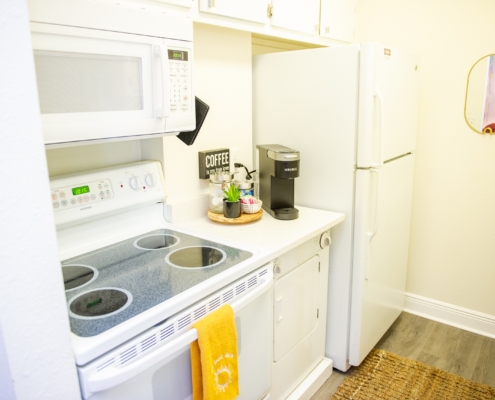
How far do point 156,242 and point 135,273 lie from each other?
29 centimetres

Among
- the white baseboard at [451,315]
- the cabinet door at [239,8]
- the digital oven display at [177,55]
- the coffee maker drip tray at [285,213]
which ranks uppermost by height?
the cabinet door at [239,8]

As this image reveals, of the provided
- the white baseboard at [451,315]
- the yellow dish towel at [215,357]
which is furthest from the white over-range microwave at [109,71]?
the white baseboard at [451,315]

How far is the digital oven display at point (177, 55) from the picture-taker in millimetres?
1376

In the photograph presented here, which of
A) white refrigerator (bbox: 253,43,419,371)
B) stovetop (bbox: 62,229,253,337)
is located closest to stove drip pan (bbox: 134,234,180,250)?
stovetop (bbox: 62,229,253,337)

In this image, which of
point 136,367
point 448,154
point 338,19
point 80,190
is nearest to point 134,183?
point 80,190

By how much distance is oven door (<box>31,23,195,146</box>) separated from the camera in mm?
1117

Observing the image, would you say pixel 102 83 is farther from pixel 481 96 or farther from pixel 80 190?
pixel 481 96

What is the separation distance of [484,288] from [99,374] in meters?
2.45

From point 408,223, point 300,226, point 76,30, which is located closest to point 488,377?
point 408,223

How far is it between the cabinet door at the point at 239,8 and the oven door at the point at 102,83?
1.04 ft

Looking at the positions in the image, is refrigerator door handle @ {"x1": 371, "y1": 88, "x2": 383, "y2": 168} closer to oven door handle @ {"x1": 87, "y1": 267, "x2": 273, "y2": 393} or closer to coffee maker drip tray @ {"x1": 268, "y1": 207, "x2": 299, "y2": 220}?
coffee maker drip tray @ {"x1": 268, "y1": 207, "x2": 299, "y2": 220}

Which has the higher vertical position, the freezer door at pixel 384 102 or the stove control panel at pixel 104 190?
the freezer door at pixel 384 102

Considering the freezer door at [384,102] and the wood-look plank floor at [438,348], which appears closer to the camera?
the freezer door at [384,102]

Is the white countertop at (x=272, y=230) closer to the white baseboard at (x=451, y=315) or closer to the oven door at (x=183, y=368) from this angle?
the oven door at (x=183, y=368)
